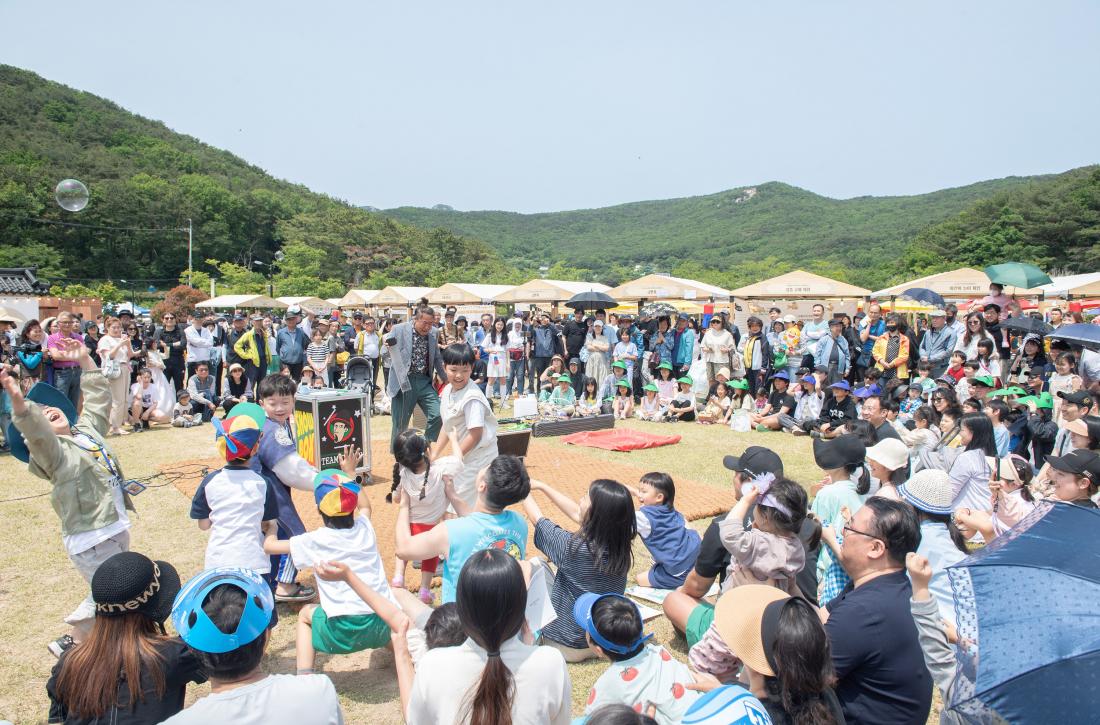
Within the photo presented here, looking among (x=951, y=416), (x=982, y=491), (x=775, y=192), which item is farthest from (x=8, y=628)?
(x=775, y=192)

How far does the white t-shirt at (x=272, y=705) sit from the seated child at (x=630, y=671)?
94 cm

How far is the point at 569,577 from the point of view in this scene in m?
3.87

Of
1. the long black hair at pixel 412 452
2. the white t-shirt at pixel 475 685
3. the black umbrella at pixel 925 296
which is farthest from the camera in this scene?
the black umbrella at pixel 925 296

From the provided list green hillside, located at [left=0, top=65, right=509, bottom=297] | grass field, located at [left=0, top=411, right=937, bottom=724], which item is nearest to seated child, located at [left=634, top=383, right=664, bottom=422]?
grass field, located at [left=0, top=411, right=937, bottom=724]

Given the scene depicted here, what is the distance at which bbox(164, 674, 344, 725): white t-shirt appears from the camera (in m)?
1.92

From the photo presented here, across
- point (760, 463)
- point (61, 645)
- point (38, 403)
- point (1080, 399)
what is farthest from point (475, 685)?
point (1080, 399)

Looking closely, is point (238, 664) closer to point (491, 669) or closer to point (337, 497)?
point (491, 669)

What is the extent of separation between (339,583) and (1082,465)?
4467 mm

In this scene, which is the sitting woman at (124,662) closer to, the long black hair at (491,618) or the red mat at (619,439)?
the long black hair at (491,618)

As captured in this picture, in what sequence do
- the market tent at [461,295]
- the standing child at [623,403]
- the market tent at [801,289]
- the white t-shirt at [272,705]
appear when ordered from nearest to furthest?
the white t-shirt at [272,705], the standing child at [623,403], the market tent at [801,289], the market tent at [461,295]

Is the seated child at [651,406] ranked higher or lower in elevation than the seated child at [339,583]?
lower

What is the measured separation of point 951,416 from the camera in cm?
695

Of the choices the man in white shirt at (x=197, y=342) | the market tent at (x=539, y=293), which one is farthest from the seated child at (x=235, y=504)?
the market tent at (x=539, y=293)

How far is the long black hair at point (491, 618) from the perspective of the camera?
2111 millimetres
